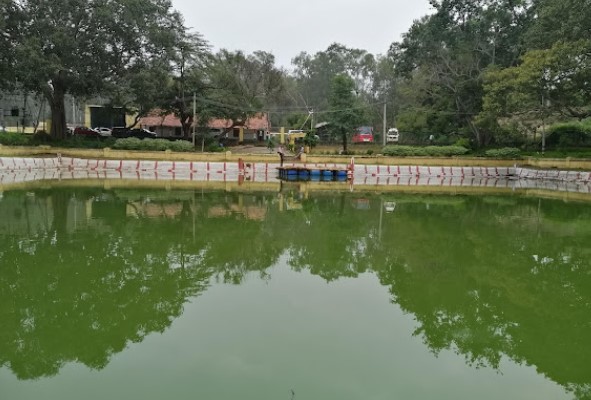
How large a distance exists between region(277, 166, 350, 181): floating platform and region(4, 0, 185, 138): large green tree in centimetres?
1221

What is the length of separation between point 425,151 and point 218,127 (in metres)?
19.1

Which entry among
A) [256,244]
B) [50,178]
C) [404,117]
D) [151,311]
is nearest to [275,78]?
[404,117]

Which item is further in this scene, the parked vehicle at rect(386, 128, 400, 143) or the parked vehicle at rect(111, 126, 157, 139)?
the parked vehicle at rect(386, 128, 400, 143)

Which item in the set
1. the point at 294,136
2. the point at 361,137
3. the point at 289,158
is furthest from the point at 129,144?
the point at 361,137

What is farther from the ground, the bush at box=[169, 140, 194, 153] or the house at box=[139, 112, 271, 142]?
the house at box=[139, 112, 271, 142]

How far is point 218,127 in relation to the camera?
45.6 metres

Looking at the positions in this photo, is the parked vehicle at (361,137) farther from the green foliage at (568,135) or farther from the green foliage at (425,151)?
the green foliage at (568,135)

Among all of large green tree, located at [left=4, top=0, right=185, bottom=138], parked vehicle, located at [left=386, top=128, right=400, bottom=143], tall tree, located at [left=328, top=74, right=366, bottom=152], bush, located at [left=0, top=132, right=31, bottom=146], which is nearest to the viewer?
large green tree, located at [left=4, top=0, right=185, bottom=138]

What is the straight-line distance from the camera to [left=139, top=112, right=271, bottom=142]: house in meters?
45.3

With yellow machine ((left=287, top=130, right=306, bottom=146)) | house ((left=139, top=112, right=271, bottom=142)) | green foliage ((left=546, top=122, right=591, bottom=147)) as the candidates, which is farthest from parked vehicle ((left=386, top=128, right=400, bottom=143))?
green foliage ((left=546, top=122, right=591, bottom=147))

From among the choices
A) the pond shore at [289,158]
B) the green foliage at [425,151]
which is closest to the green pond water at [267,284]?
the pond shore at [289,158]

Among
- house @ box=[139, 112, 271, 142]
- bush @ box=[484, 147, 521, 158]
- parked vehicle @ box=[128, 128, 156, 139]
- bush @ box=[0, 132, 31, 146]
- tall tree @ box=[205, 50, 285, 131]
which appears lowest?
bush @ box=[484, 147, 521, 158]

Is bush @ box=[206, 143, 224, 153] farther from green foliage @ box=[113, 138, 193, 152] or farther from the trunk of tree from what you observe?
the trunk of tree

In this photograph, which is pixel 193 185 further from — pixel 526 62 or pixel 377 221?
pixel 526 62
